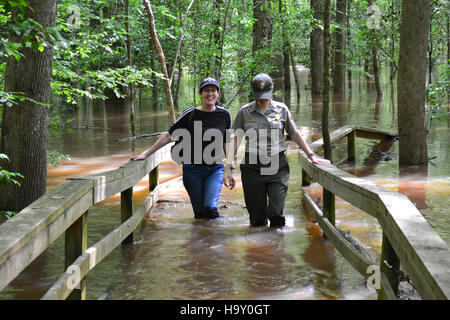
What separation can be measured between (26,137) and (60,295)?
3682 mm

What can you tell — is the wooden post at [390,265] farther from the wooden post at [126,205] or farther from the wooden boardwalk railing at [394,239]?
the wooden post at [126,205]

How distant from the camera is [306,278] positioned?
5023mm

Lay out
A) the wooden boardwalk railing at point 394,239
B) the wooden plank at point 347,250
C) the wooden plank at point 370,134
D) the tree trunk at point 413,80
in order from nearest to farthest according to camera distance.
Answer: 1. the wooden boardwalk railing at point 394,239
2. the wooden plank at point 347,250
3. the tree trunk at point 413,80
4. the wooden plank at point 370,134

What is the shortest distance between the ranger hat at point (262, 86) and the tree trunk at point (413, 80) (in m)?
6.24

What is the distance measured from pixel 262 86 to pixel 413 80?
6382 mm

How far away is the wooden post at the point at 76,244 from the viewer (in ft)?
14.1

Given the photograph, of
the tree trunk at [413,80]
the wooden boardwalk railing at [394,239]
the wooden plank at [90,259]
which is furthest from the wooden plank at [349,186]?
the tree trunk at [413,80]

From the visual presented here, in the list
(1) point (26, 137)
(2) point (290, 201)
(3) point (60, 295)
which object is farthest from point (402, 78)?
(3) point (60, 295)

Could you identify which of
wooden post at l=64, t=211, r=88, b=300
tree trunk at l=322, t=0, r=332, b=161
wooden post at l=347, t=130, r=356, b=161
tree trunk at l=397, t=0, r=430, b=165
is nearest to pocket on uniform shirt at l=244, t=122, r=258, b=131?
wooden post at l=64, t=211, r=88, b=300

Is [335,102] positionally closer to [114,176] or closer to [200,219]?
[200,219]

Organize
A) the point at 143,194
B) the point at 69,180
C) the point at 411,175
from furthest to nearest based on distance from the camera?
the point at 411,175
the point at 143,194
the point at 69,180

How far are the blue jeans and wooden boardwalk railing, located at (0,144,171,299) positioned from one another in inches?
47.3

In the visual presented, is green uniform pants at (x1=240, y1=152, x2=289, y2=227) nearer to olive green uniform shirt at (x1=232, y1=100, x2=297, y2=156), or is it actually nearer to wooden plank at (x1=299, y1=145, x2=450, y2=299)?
olive green uniform shirt at (x1=232, y1=100, x2=297, y2=156)

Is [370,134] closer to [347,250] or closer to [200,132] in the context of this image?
[200,132]
